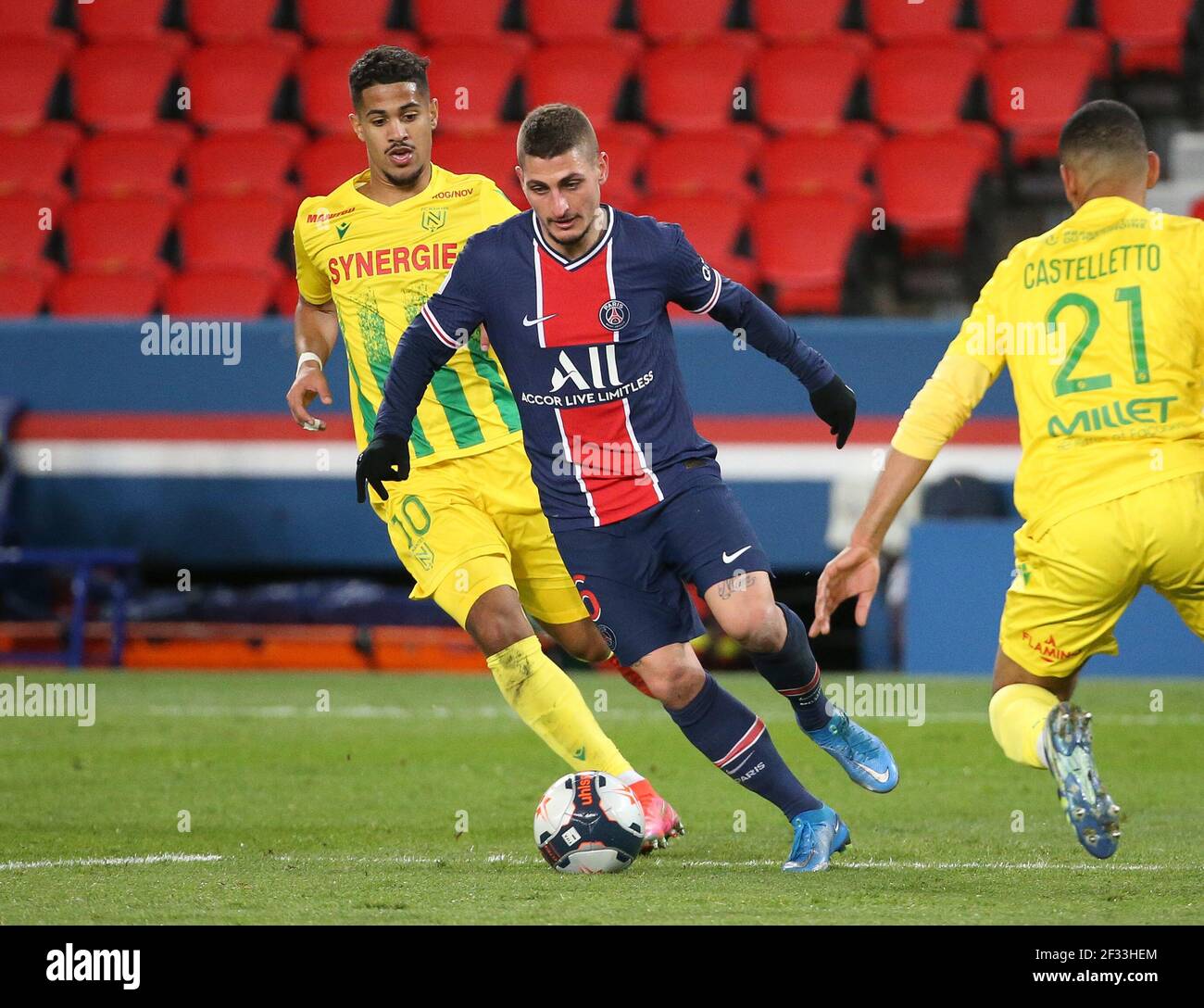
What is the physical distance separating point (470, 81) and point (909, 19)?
11.4 ft

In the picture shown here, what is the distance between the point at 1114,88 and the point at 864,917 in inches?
436

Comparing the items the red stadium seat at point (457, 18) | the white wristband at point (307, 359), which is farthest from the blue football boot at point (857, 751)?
the red stadium seat at point (457, 18)

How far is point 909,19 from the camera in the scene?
1437cm

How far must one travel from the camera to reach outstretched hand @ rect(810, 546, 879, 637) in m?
4.62

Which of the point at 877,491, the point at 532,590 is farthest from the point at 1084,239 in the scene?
the point at 532,590

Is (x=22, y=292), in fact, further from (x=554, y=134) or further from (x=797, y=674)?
(x=797, y=674)

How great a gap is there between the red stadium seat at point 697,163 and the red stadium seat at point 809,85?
51cm

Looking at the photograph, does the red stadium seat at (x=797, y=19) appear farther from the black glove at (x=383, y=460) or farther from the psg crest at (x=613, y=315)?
the black glove at (x=383, y=460)

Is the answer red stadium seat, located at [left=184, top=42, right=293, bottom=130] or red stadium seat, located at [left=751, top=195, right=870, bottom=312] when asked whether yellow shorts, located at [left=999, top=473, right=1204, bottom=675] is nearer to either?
red stadium seat, located at [left=751, top=195, right=870, bottom=312]

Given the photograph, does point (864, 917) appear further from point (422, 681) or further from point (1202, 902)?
point (422, 681)

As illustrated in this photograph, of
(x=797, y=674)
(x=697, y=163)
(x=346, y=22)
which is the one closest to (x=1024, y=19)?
(x=697, y=163)

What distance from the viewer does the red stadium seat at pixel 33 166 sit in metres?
13.9

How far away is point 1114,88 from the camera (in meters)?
14.1
